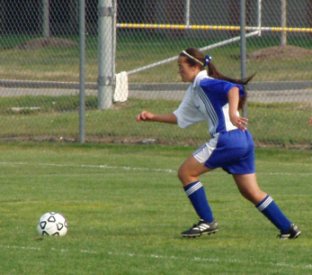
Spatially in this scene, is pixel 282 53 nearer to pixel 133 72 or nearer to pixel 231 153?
pixel 133 72

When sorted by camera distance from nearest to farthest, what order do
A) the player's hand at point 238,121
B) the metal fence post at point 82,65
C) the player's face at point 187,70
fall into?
the player's hand at point 238,121
the player's face at point 187,70
the metal fence post at point 82,65

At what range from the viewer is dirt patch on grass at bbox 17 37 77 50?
78.0 ft

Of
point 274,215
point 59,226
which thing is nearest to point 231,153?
point 274,215

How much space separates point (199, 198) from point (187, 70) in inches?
42.9

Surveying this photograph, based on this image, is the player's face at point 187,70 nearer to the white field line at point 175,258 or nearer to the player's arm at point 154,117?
the player's arm at point 154,117

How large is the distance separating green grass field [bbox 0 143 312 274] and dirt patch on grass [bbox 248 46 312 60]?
6957 millimetres

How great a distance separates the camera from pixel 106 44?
19.7 m

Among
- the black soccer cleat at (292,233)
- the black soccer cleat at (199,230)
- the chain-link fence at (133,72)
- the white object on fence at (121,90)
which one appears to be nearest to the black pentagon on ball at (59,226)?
the black soccer cleat at (199,230)

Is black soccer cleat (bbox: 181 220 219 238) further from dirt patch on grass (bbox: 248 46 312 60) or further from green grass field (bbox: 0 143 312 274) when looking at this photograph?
dirt patch on grass (bbox: 248 46 312 60)

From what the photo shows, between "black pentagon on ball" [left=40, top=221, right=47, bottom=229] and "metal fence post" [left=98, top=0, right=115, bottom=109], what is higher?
"black pentagon on ball" [left=40, top=221, right=47, bottom=229]

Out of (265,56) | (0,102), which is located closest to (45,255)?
(0,102)

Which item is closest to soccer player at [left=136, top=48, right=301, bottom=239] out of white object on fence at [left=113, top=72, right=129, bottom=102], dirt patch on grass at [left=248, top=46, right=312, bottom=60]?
white object on fence at [left=113, top=72, right=129, bottom=102]

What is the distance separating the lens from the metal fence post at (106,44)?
64.1 ft

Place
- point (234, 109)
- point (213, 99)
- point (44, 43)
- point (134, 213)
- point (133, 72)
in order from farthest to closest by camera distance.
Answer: point (44, 43) < point (133, 72) < point (134, 213) < point (213, 99) < point (234, 109)
